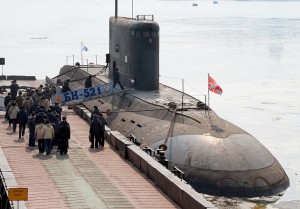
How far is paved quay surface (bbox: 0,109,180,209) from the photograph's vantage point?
49.2 feet

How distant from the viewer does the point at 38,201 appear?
1486 centimetres

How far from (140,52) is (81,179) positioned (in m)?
17.2

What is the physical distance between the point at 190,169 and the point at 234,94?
138ft

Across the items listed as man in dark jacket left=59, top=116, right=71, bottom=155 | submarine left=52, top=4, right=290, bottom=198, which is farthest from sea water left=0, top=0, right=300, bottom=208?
man in dark jacket left=59, top=116, right=71, bottom=155

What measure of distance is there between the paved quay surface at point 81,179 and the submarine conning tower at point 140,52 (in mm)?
12238

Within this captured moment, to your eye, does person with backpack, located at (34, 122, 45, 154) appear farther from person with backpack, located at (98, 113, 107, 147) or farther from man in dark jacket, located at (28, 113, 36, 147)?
person with backpack, located at (98, 113, 107, 147)

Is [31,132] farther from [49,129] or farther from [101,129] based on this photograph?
[101,129]

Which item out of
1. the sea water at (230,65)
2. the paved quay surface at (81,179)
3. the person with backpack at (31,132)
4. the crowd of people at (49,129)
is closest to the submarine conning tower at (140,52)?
the sea water at (230,65)

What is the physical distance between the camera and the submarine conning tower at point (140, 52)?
3341 centimetres

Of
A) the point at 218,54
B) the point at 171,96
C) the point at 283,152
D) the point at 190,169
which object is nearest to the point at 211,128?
the point at 190,169

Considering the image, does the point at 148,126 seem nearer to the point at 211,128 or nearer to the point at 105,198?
the point at 211,128

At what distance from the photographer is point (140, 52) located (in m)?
33.5

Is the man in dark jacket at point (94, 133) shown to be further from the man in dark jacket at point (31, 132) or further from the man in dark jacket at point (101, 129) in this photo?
the man in dark jacket at point (31, 132)

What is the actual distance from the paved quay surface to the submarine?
4.08 meters
